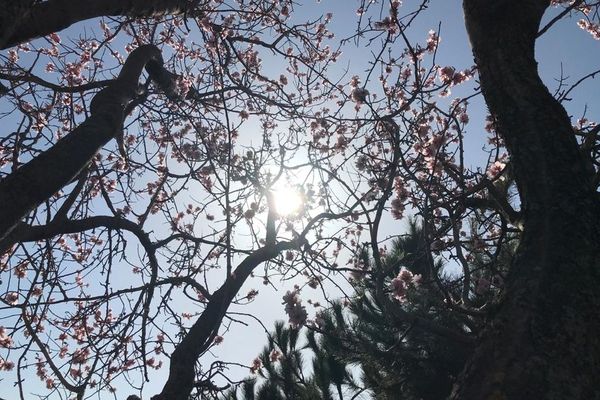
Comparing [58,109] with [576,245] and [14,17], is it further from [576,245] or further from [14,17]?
[576,245]

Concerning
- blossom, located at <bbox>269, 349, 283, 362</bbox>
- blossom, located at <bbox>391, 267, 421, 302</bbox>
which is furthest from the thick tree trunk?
blossom, located at <bbox>269, 349, 283, 362</bbox>

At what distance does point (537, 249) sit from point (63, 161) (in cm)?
186

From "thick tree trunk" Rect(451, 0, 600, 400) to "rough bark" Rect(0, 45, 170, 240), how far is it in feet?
5.54

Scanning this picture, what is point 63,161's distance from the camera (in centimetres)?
213

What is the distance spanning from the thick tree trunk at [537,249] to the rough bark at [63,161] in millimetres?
1688

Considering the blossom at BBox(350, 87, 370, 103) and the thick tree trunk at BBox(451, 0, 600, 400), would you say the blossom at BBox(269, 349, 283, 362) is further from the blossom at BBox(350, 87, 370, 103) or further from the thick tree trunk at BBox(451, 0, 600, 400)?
the thick tree trunk at BBox(451, 0, 600, 400)

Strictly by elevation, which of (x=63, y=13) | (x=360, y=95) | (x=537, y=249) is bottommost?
(x=537, y=249)

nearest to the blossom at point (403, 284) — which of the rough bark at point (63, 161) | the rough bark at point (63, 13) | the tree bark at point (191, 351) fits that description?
the tree bark at point (191, 351)

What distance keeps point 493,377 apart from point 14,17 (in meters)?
1.84

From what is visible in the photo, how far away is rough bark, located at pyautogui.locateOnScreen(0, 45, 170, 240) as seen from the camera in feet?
6.24

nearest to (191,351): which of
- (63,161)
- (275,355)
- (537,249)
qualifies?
(63,161)

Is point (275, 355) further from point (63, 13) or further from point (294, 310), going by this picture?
point (63, 13)

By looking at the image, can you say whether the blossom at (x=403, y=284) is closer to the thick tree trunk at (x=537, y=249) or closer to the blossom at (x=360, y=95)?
the blossom at (x=360, y=95)

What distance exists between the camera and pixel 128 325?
3.50 meters
